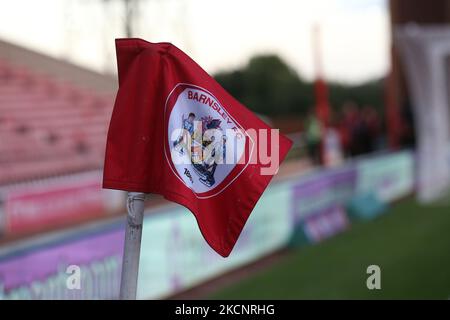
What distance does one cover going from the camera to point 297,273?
9.30 metres

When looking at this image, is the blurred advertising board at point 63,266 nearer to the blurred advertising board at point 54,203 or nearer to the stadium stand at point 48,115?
the blurred advertising board at point 54,203

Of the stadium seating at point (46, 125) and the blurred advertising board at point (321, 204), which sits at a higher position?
the stadium seating at point (46, 125)

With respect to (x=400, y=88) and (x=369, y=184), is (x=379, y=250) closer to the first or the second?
(x=369, y=184)

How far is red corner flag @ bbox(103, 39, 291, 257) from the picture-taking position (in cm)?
298

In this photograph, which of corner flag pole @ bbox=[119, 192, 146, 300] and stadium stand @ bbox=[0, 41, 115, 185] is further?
stadium stand @ bbox=[0, 41, 115, 185]

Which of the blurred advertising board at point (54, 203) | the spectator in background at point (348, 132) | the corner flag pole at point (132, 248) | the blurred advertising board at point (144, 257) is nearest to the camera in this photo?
the corner flag pole at point (132, 248)

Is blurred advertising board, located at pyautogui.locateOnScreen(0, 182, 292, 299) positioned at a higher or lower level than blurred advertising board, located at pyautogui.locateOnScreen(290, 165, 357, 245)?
lower

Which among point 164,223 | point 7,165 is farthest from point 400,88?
point 164,223

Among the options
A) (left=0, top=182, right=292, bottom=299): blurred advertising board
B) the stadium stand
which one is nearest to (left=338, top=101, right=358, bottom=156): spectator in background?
the stadium stand

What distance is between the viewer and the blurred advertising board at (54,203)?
1081 cm

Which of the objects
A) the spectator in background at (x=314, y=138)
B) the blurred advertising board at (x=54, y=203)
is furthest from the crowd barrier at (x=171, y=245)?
the spectator in background at (x=314, y=138)

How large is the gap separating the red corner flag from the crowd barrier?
7.73ft

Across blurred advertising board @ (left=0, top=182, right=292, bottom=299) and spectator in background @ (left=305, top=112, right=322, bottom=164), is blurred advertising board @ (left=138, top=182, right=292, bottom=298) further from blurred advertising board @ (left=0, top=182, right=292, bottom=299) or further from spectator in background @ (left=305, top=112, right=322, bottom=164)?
spectator in background @ (left=305, top=112, right=322, bottom=164)

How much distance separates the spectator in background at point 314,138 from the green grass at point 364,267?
338 inches
